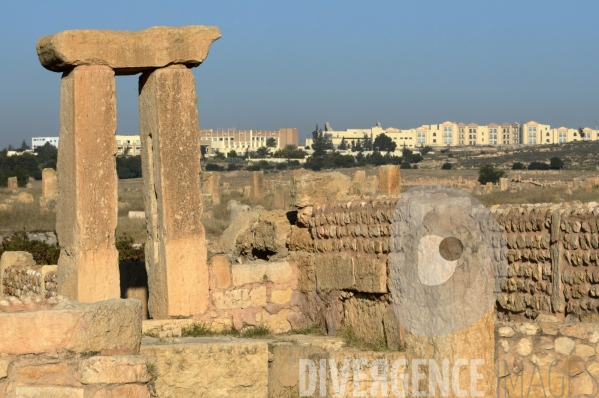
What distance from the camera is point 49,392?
5477mm

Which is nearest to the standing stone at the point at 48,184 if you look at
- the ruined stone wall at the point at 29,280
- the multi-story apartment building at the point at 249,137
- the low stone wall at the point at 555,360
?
the ruined stone wall at the point at 29,280

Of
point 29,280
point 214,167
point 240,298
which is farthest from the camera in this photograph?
point 214,167

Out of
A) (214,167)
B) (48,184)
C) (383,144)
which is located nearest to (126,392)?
(48,184)

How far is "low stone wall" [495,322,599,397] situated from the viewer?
19.9 feet

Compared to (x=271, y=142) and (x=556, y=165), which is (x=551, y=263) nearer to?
(x=556, y=165)

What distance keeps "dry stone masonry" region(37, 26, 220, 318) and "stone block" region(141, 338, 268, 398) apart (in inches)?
102

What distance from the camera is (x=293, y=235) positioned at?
450 inches

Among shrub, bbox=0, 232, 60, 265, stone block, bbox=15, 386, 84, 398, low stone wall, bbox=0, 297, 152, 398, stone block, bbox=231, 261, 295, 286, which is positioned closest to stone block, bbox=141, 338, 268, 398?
low stone wall, bbox=0, 297, 152, 398

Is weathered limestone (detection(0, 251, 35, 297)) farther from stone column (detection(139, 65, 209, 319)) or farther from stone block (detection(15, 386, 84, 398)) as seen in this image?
stone block (detection(15, 386, 84, 398))

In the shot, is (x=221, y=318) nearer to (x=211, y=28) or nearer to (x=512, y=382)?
(x=211, y=28)

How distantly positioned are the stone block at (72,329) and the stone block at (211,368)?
1.00 m

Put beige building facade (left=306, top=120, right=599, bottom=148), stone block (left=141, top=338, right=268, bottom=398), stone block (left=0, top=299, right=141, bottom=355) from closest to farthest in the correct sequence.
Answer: stone block (left=0, top=299, right=141, bottom=355), stone block (left=141, top=338, right=268, bottom=398), beige building facade (left=306, top=120, right=599, bottom=148)

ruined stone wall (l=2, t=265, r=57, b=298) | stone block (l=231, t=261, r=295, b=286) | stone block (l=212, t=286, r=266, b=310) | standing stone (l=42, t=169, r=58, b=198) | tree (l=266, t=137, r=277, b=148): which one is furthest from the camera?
tree (l=266, t=137, r=277, b=148)

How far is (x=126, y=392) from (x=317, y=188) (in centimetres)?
571
